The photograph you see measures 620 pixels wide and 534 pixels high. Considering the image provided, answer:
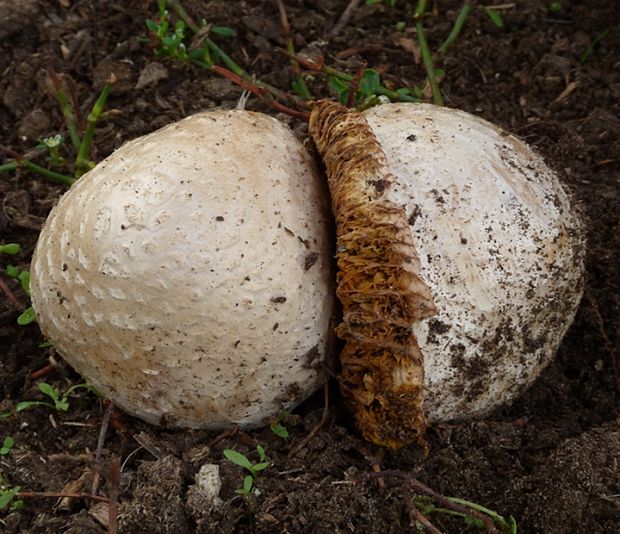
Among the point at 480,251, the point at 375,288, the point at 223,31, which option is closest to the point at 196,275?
the point at 375,288

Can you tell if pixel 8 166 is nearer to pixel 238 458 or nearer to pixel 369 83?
pixel 369 83

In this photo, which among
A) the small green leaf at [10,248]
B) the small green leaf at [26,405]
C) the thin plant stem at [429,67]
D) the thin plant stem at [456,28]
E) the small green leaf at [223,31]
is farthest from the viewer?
the thin plant stem at [456,28]

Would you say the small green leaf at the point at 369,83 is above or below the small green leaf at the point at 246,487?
above

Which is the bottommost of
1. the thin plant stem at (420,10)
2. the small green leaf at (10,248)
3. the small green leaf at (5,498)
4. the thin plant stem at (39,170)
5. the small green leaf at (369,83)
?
the small green leaf at (5,498)

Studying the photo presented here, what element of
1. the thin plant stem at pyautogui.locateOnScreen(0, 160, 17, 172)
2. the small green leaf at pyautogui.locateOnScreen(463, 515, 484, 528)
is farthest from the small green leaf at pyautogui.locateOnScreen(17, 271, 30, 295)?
the small green leaf at pyautogui.locateOnScreen(463, 515, 484, 528)

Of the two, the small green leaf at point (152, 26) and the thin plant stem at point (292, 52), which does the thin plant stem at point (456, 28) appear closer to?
the thin plant stem at point (292, 52)

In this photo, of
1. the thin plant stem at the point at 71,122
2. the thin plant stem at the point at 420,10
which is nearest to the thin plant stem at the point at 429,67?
the thin plant stem at the point at 420,10
